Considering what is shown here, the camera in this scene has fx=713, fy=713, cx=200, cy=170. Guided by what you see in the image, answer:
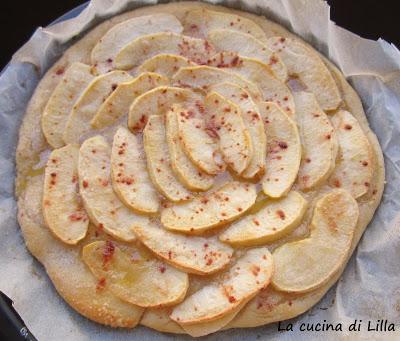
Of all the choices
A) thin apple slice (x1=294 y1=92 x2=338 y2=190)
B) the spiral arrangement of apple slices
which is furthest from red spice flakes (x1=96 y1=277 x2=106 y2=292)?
thin apple slice (x1=294 y1=92 x2=338 y2=190)

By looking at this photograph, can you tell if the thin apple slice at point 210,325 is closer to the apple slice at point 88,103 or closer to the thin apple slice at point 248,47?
the apple slice at point 88,103

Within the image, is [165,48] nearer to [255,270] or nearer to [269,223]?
[269,223]

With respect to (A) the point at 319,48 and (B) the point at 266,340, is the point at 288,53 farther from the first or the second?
(B) the point at 266,340

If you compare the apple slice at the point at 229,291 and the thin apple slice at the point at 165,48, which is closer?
the apple slice at the point at 229,291

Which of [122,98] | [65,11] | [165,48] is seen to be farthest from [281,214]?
[65,11]

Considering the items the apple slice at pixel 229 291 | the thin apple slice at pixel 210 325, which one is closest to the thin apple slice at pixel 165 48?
the apple slice at pixel 229 291

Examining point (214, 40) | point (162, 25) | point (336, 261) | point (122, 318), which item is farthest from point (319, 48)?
point (122, 318)

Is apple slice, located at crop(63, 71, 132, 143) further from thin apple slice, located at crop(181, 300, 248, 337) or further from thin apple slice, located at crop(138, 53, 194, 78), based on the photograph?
thin apple slice, located at crop(181, 300, 248, 337)
